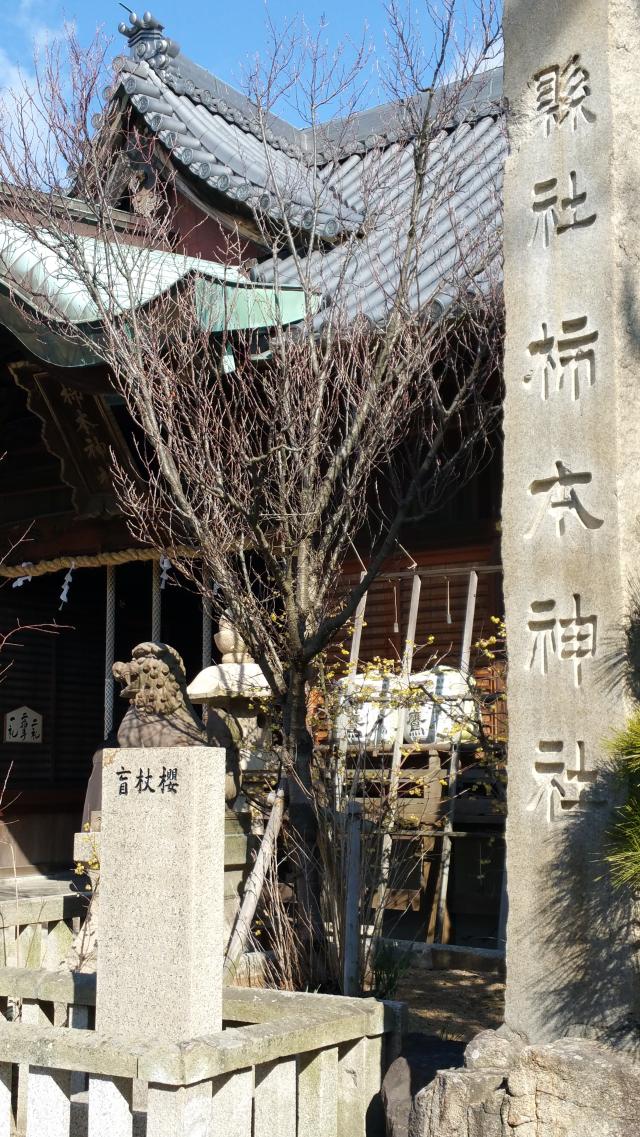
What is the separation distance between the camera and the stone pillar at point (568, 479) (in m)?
3.71

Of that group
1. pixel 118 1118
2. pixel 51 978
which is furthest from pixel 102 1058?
pixel 51 978

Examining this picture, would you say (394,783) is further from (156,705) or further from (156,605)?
(156,605)

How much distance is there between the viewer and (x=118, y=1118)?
3.79 m

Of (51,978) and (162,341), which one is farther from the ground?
(162,341)

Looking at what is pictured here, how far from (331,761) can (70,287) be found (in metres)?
4.13

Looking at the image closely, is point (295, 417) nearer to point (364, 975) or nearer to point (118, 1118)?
point (364, 975)

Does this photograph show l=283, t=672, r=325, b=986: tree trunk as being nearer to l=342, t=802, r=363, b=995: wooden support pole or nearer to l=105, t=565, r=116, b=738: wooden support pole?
l=342, t=802, r=363, b=995: wooden support pole

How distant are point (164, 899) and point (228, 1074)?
629 millimetres

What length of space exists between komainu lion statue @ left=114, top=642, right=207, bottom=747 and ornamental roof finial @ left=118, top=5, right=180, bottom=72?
774 cm

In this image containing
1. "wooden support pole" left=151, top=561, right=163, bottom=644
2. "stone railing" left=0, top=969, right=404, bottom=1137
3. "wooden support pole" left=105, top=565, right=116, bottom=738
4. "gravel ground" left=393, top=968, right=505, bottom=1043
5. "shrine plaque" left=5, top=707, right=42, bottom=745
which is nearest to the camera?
"stone railing" left=0, top=969, right=404, bottom=1137

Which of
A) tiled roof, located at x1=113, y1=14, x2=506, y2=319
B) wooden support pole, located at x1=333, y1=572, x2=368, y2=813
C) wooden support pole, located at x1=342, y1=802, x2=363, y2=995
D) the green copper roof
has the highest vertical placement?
tiled roof, located at x1=113, y1=14, x2=506, y2=319

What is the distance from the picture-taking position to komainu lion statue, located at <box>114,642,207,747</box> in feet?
21.7

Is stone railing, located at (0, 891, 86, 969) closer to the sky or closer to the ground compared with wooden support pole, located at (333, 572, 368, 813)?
closer to the ground

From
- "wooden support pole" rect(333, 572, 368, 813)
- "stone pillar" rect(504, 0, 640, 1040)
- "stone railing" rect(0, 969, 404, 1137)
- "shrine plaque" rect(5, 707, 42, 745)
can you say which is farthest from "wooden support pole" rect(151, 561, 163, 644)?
"stone pillar" rect(504, 0, 640, 1040)
